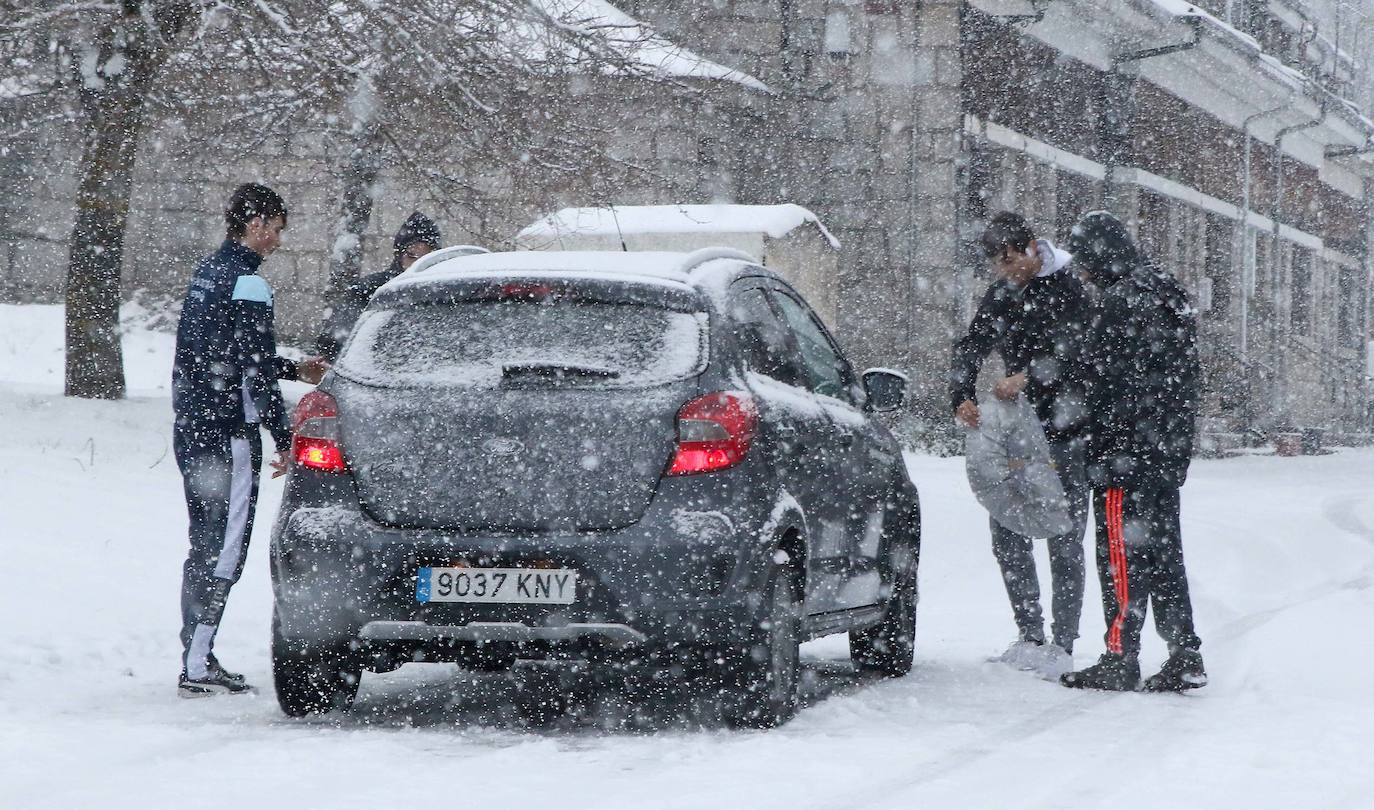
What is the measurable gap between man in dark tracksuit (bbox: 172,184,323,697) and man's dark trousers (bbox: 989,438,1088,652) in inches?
129

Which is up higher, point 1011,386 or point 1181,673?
point 1011,386

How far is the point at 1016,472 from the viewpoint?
8.58m

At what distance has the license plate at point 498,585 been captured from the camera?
6133 mm

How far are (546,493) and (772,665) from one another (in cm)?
92

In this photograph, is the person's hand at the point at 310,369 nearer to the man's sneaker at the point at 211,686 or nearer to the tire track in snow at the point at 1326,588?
the man's sneaker at the point at 211,686

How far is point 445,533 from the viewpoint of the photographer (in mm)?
6199

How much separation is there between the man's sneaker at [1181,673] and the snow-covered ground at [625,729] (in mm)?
87

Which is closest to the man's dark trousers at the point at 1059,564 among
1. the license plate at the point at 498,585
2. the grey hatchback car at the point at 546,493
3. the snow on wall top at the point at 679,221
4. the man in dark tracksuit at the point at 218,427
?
the grey hatchback car at the point at 546,493

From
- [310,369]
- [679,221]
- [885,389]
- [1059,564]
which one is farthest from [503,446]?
[679,221]

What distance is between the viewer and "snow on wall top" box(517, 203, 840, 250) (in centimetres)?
1831

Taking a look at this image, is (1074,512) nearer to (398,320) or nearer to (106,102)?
(398,320)

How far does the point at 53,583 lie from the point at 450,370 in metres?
3.42

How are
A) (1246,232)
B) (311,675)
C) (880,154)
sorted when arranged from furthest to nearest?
(1246,232), (880,154), (311,675)

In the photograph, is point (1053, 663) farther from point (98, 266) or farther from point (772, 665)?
point (98, 266)
